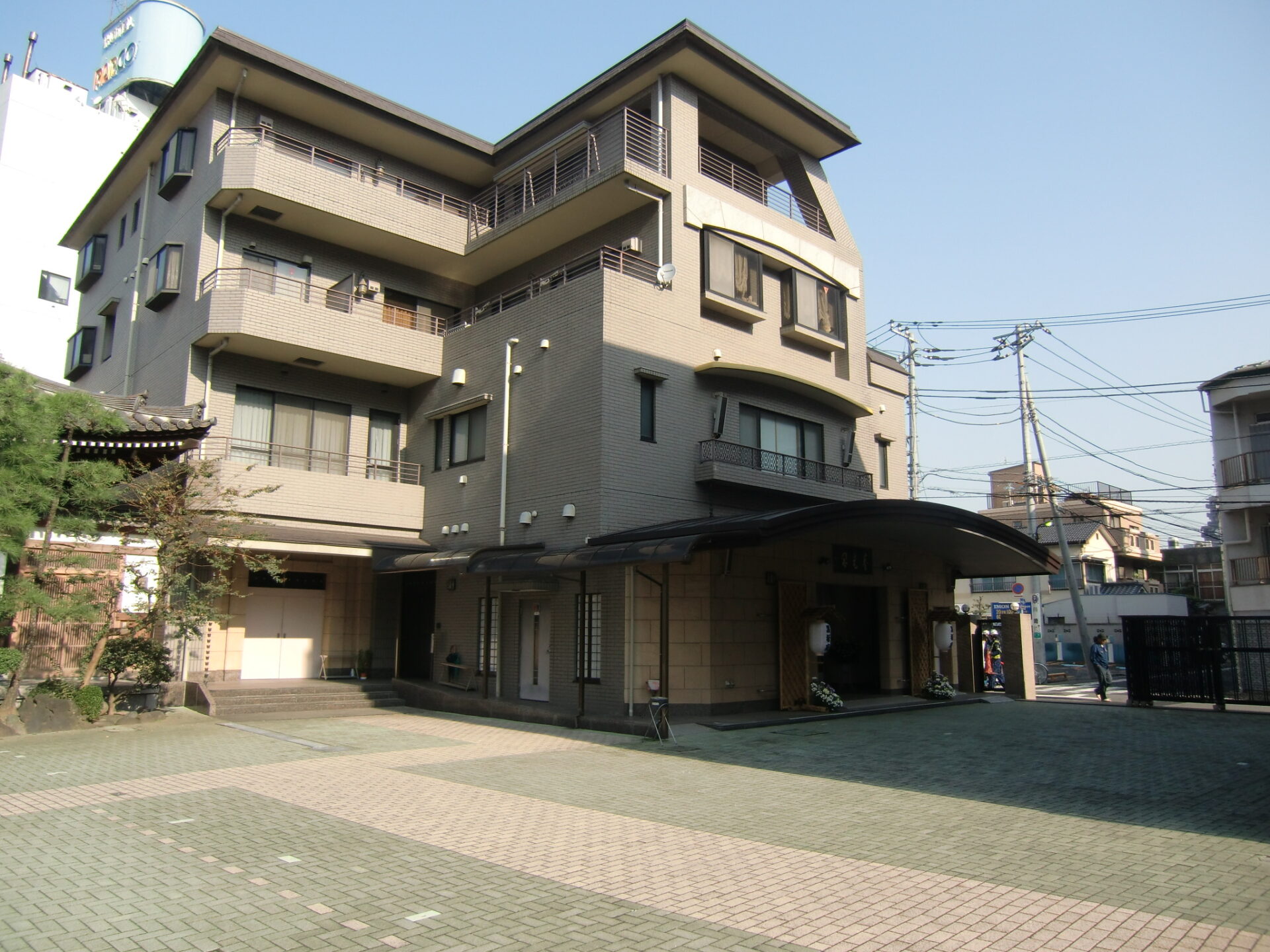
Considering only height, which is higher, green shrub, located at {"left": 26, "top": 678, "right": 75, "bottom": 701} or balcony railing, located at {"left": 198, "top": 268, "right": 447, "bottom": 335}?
balcony railing, located at {"left": 198, "top": 268, "right": 447, "bottom": 335}

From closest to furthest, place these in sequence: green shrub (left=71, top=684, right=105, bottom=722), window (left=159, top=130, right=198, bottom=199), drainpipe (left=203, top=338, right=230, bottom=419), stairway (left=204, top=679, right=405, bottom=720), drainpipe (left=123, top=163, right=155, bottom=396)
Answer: green shrub (left=71, top=684, right=105, bottom=722)
stairway (left=204, top=679, right=405, bottom=720)
drainpipe (left=203, top=338, right=230, bottom=419)
window (left=159, top=130, right=198, bottom=199)
drainpipe (left=123, top=163, right=155, bottom=396)

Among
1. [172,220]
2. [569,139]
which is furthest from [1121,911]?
[172,220]

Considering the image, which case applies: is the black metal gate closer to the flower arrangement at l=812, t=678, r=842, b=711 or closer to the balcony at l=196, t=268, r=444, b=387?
the flower arrangement at l=812, t=678, r=842, b=711

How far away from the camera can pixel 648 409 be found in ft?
59.5

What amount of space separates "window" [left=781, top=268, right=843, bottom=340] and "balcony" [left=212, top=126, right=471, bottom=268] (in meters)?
8.42

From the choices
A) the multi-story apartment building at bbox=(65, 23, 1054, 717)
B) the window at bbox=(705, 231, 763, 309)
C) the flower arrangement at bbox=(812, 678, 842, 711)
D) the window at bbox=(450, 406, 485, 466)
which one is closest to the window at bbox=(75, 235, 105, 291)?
the multi-story apartment building at bbox=(65, 23, 1054, 717)

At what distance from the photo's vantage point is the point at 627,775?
11.2 m

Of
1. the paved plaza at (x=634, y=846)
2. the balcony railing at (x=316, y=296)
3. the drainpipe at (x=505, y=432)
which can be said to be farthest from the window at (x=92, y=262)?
the paved plaza at (x=634, y=846)

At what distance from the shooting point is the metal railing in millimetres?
20484

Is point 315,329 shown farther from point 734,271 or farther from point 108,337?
point 108,337

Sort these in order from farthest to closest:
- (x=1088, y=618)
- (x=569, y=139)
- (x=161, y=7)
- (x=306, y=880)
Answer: (x=161, y=7) < (x=1088, y=618) < (x=569, y=139) < (x=306, y=880)

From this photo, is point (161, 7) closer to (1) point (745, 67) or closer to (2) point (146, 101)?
(2) point (146, 101)

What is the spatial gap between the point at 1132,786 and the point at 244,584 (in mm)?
18080

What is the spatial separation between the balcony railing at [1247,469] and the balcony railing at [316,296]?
27.3 meters
